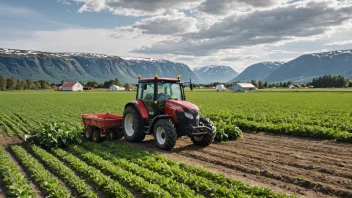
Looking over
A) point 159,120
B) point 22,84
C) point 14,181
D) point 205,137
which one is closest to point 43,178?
point 14,181

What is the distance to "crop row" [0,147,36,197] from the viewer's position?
732 centimetres

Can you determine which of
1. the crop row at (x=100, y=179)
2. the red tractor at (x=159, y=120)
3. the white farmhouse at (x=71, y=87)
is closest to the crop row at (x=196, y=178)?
the crop row at (x=100, y=179)

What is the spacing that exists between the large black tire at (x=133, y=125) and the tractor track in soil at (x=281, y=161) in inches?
12.1

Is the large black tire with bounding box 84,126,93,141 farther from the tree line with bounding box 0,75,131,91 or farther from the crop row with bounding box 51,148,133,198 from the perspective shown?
the tree line with bounding box 0,75,131,91

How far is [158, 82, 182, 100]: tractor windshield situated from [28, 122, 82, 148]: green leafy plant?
4.13 m

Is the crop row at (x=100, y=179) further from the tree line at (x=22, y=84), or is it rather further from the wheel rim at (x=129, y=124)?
the tree line at (x=22, y=84)

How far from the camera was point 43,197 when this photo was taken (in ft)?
24.1

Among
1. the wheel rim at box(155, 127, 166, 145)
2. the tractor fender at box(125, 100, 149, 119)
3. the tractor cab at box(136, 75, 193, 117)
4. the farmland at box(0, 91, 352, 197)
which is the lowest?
the farmland at box(0, 91, 352, 197)

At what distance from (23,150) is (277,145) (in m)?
10.1

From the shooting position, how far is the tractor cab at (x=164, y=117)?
37.4 ft

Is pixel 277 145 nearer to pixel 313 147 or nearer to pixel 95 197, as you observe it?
pixel 313 147

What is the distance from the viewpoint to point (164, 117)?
11750 mm

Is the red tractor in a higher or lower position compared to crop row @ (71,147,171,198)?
higher

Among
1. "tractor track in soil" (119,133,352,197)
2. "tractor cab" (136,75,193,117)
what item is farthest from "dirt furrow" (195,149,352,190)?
"tractor cab" (136,75,193,117)
